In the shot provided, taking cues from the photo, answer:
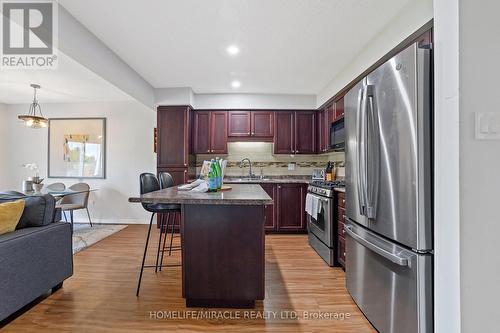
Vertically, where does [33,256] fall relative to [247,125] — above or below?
below

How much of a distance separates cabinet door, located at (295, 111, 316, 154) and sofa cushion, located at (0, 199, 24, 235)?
3969mm

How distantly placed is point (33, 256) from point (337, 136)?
3.68m

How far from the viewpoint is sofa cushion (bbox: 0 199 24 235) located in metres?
2.03

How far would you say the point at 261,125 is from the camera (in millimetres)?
4980

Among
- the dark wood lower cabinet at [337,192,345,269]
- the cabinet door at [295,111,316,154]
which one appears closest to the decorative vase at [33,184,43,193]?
the cabinet door at [295,111,316,154]

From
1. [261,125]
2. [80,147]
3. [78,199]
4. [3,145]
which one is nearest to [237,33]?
[261,125]

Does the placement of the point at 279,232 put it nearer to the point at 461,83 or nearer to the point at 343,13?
the point at 343,13

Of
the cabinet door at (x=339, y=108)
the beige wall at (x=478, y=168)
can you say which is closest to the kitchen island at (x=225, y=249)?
the beige wall at (x=478, y=168)

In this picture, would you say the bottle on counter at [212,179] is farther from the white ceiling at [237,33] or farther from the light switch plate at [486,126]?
the light switch plate at [486,126]

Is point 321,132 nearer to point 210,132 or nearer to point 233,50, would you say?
point 210,132

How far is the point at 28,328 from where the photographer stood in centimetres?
191

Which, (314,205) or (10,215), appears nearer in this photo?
(10,215)

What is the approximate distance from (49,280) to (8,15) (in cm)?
223

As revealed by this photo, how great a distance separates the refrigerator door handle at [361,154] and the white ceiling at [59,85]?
2.89 meters
